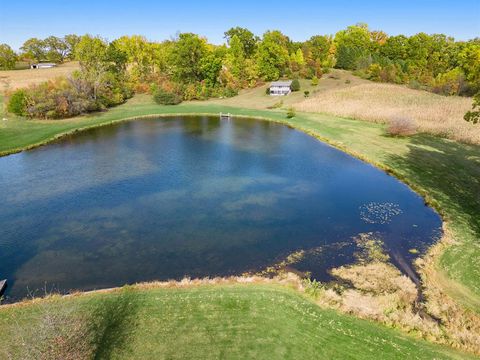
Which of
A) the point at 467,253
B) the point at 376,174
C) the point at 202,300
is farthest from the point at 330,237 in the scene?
the point at 376,174

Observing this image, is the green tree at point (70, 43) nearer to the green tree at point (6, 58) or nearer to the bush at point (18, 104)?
the green tree at point (6, 58)

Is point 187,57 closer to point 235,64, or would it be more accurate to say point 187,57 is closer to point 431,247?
point 235,64

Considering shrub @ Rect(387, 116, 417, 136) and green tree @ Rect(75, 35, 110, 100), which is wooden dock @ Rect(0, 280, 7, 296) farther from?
green tree @ Rect(75, 35, 110, 100)

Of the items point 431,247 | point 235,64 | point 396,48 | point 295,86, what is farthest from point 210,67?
point 431,247

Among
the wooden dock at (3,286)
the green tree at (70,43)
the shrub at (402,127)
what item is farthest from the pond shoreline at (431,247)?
the green tree at (70,43)

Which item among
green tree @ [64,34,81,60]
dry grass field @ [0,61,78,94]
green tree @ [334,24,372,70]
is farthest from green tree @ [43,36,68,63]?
green tree @ [334,24,372,70]

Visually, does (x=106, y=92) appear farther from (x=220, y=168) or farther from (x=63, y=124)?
(x=220, y=168)
